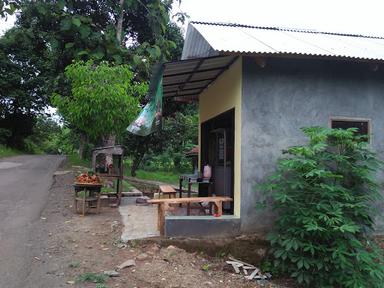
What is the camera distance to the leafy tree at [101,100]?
1102 cm

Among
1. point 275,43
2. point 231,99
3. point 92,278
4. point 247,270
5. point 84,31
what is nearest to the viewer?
point 92,278

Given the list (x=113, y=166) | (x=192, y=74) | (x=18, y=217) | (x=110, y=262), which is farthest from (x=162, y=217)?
(x=18, y=217)

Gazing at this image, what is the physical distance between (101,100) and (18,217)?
3.54 m

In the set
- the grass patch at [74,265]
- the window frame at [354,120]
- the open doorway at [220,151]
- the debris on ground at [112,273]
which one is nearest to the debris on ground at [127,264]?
the debris on ground at [112,273]

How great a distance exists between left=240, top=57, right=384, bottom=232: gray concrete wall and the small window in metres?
0.10

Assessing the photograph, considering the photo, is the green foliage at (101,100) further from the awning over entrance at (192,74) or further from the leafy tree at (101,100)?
the awning over entrance at (192,74)

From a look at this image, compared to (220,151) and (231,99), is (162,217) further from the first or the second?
(220,151)

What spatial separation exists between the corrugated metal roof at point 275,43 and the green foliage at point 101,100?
204 centimetres

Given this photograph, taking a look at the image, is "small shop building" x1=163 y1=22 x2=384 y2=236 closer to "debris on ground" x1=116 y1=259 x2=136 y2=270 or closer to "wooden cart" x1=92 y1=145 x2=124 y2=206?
"debris on ground" x1=116 y1=259 x2=136 y2=270

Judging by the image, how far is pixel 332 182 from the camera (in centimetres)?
683

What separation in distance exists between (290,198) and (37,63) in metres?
22.6

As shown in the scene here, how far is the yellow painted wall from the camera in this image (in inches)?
295

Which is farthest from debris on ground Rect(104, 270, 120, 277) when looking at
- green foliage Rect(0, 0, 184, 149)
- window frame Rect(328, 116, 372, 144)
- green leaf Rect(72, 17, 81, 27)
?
green leaf Rect(72, 17, 81, 27)

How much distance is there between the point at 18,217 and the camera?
29.8ft
